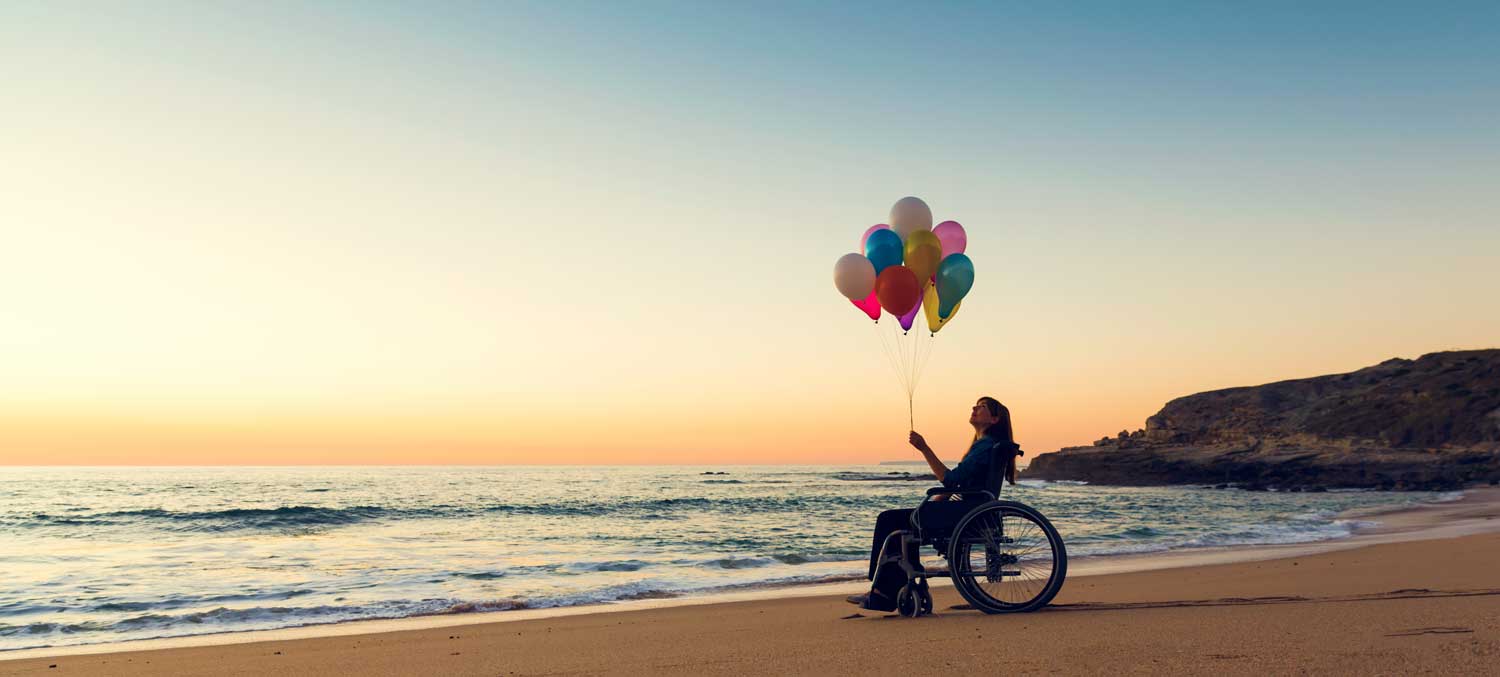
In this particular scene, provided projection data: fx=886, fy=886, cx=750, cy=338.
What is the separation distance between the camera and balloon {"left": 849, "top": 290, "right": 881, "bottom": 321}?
10.1 m

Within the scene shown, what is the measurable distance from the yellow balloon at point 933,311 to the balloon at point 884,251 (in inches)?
20.7

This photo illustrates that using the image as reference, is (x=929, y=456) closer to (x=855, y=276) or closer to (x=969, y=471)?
(x=969, y=471)

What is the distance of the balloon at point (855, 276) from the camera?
955 cm

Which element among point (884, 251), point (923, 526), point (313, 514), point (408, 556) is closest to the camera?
point (923, 526)

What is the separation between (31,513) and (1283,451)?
74.6m

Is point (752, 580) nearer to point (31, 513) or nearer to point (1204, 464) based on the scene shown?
point (31, 513)

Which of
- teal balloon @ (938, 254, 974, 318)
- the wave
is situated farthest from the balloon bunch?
the wave

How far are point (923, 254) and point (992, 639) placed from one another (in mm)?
5441

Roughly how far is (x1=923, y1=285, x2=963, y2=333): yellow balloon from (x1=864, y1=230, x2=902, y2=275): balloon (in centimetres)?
53

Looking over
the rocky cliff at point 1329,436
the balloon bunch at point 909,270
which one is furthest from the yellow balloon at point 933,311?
the rocky cliff at point 1329,436

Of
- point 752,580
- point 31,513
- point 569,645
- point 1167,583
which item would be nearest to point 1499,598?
point 1167,583

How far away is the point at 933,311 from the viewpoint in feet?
33.5

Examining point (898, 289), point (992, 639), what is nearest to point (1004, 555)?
point (992, 639)

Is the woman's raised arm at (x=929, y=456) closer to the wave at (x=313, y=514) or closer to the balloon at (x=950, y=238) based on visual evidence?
the balloon at (x=950, y=238)
